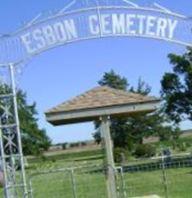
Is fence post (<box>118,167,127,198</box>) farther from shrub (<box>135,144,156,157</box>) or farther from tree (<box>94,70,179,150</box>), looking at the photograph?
tree (<box>94,70,179,150</box>)

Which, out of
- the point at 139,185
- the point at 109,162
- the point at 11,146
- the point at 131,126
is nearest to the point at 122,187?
the point at 109,162

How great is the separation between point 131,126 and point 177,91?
28.9m

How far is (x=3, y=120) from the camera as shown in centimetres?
1559

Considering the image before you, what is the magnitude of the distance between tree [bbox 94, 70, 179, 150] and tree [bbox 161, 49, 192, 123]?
22.6 m

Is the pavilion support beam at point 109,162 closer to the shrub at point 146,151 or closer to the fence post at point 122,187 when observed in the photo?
the fence post at point 122,187

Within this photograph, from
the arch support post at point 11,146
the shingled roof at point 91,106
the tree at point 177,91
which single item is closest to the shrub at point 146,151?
the tree at point 177,91

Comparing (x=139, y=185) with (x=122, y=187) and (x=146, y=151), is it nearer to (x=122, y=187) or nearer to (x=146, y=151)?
(x=122, y=187)

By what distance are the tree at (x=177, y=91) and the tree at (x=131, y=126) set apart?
2262 cm

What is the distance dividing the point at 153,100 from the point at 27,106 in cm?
7741

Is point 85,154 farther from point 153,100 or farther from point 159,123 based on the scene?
point 153,100

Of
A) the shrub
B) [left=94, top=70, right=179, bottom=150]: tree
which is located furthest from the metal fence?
[left=94, top=70, right=179, bottom=150]: tree

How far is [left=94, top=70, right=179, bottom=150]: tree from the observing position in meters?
76.7

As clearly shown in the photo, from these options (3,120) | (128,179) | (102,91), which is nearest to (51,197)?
(128,179)

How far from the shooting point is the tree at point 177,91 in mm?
49094
